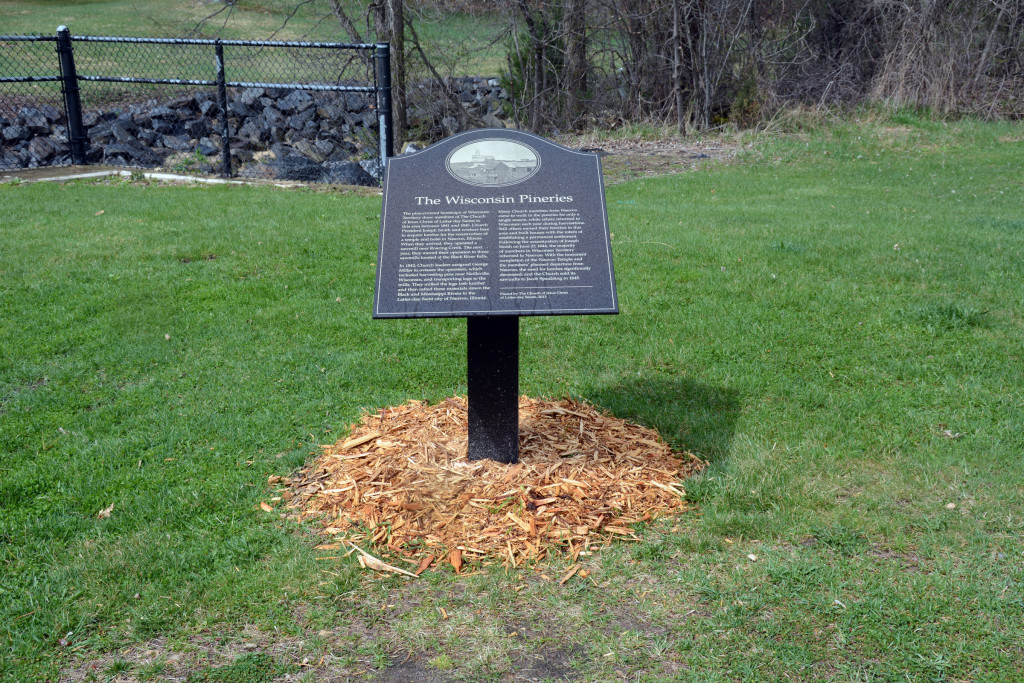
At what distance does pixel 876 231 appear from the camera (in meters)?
9.00

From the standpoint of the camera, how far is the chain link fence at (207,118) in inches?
477

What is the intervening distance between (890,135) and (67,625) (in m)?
15.2

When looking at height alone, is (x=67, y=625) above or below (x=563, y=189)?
below

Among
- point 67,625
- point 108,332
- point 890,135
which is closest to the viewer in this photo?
point 67,625

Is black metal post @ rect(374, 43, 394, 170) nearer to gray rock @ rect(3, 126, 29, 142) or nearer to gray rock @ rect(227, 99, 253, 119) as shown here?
gray rock @ rect(3, 126, 29, 142)

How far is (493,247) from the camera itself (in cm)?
411

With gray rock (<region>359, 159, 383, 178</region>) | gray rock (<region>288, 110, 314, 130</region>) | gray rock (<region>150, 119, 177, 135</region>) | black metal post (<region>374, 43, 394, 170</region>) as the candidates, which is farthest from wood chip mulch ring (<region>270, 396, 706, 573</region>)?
gray rock (<region>288, 110, 314, 130</region>)

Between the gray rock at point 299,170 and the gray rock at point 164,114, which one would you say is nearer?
the gray rock at point 299,170

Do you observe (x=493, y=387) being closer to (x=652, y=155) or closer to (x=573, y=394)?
(x=573, y=394)

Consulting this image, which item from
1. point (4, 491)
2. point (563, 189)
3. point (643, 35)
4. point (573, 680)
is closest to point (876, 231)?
point (563, 189)

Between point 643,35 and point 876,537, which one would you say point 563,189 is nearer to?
point 876,537

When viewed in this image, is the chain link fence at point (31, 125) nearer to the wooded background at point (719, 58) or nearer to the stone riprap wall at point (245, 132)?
the stone riprap wall at point (245, 132)

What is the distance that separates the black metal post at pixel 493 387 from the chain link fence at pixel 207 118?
26.1ft

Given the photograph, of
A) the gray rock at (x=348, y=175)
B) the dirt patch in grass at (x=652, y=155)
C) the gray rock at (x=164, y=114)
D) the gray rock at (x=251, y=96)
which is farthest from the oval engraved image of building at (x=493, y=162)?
the gray rock at (x=251, y=96)
